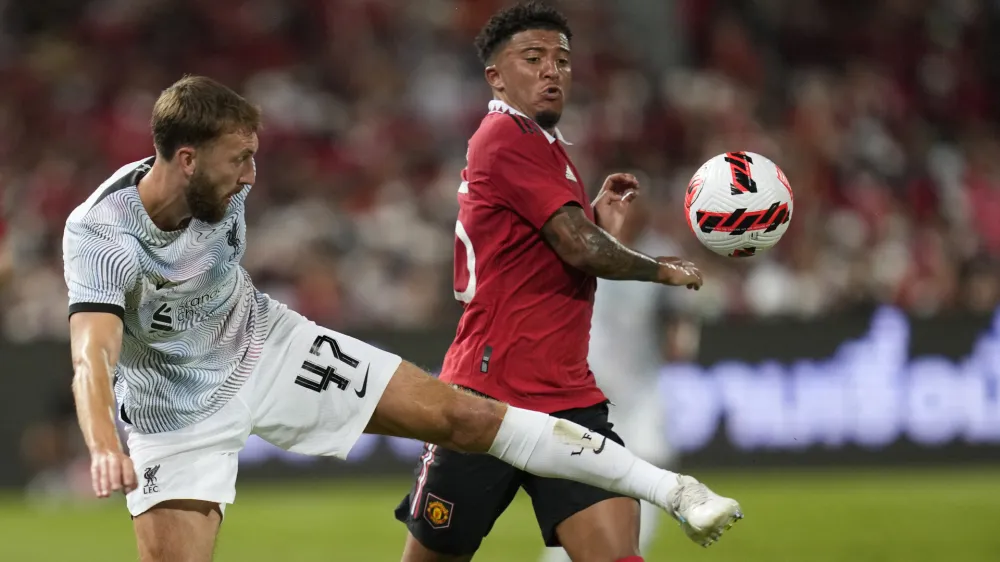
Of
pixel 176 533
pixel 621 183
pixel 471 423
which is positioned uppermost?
pixel 621 183

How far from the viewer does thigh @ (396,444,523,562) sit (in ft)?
18.1

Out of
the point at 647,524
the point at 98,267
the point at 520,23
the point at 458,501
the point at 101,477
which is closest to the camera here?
the point at 101,477

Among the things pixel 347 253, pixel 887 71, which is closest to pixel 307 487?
pixel 347 253

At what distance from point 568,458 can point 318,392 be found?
39.9 inches

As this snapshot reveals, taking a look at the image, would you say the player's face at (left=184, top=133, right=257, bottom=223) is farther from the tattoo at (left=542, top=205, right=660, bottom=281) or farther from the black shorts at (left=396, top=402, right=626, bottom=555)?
the black shorts at (left=396, top=402, right=626, bottom=555)

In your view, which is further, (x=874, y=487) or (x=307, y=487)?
(x=307, y=487)

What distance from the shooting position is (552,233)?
544 cm

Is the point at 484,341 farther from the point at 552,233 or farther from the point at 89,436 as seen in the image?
the point at 89,436

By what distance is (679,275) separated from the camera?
17.9 feet

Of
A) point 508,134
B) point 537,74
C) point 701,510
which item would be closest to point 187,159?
point 508,134

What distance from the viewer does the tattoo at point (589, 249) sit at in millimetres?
5395

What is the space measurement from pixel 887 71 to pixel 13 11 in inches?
439

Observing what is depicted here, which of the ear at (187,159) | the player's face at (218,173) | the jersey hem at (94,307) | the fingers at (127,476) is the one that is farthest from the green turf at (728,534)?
the fingers at (127,476)

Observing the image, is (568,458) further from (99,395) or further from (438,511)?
(99,395)
